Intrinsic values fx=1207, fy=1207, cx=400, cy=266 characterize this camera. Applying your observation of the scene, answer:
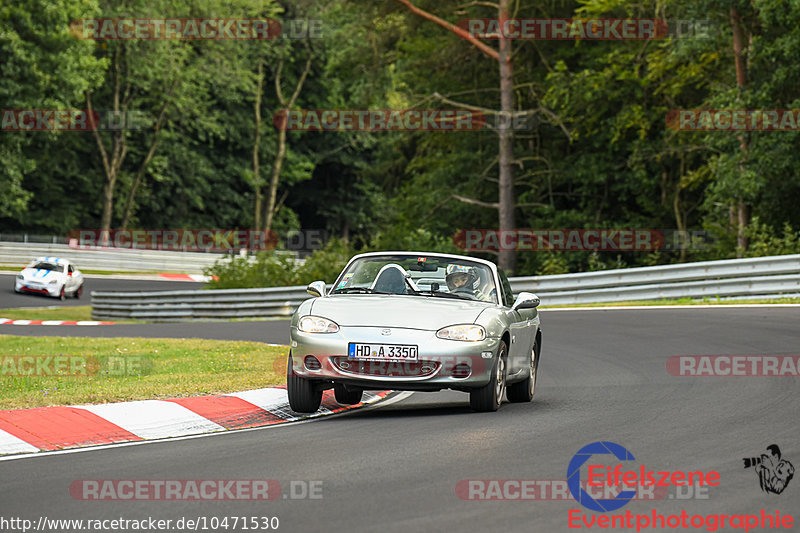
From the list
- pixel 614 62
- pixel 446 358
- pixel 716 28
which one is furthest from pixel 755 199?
pixel 446 358

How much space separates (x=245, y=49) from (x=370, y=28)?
32673 millimetres

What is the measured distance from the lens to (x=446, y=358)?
9.89 m

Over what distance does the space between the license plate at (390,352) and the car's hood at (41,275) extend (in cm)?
3172

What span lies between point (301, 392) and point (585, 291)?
1706 cm

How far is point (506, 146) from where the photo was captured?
37219mm

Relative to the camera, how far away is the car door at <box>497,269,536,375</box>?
1090 cm

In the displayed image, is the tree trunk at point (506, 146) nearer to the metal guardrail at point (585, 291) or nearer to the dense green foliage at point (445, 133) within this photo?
the dense green foliage at point (445, 133)

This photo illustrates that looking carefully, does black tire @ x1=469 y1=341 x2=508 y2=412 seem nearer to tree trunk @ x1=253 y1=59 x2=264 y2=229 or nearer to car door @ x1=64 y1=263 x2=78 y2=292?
car door @ x1=64 y1=263 x2=78 y2=292

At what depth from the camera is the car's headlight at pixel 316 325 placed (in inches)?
397

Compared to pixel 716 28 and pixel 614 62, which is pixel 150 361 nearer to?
pixel 716 28

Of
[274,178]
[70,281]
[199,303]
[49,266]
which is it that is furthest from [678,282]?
[274,178]

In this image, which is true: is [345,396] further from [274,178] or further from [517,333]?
[274,178]

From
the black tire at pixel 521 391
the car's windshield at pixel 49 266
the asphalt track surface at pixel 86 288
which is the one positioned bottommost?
the asphalt track surface at pixel 86 288

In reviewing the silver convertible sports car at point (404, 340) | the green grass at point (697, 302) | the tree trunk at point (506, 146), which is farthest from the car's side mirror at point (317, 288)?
the tree trunk at point (506, 146)
